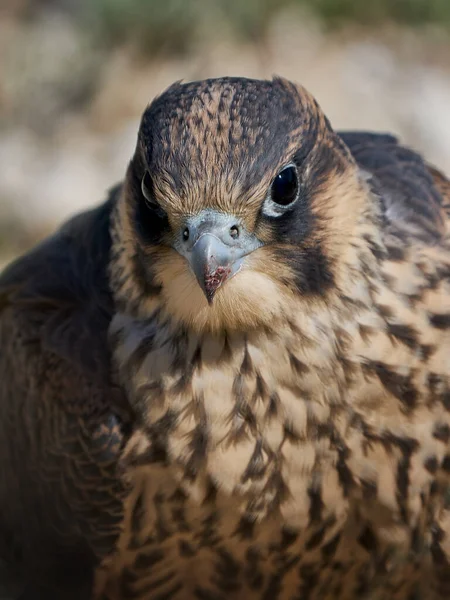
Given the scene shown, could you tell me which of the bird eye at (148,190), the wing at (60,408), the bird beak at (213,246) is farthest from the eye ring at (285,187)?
the wing at (60,408)

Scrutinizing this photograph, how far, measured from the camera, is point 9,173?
8203 mm

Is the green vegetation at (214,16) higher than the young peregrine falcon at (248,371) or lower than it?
higher

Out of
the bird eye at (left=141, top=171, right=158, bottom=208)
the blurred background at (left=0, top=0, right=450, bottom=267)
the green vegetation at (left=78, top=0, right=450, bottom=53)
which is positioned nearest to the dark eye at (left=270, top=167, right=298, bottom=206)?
the bird eye at (left=141, top=171, right=158, bottom=208)

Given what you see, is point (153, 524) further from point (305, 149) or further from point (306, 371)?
point (305, 149)

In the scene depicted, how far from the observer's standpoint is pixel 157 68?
897 cm

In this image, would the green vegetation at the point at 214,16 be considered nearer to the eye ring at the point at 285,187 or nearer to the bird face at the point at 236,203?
the bird face at the point at 236,203

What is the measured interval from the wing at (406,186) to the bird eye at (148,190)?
31.8 inches

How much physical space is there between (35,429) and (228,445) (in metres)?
0.91

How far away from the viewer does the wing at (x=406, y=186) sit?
12.6 ft

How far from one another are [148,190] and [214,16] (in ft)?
19.8

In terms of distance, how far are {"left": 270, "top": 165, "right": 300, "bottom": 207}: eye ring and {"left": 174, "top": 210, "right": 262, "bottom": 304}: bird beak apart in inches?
5.0

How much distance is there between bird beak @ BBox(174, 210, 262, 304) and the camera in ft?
10.2

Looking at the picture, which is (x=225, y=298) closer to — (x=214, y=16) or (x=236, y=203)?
(x=236, y=203)

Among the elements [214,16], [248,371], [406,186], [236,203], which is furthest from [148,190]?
[214,16]
